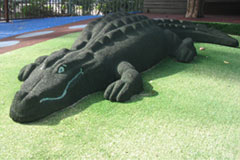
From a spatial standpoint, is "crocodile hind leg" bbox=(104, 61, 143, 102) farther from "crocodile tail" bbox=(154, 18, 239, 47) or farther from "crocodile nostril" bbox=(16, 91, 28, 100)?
"crocodile tail" bbox=(154, 18, 239, 47)

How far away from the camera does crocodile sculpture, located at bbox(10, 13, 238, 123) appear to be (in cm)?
203

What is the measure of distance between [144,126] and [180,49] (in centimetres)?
209

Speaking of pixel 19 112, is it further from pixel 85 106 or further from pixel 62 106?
pixel 85 106

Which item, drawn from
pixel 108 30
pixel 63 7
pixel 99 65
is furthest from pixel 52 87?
pixel 63 7

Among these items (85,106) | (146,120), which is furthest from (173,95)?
(85,106)

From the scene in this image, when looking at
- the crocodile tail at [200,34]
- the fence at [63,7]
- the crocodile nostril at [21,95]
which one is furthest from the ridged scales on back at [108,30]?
the fence at [63,7]

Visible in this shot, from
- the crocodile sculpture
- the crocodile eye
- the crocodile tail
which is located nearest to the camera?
the crocodile sculpture

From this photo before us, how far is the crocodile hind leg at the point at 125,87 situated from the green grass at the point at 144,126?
69 mm

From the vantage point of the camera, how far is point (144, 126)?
1.96 metres

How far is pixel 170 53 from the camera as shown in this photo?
149 inches

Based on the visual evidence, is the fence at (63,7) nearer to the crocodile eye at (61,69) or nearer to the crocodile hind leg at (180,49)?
the crocodile hind leg at (180,49)

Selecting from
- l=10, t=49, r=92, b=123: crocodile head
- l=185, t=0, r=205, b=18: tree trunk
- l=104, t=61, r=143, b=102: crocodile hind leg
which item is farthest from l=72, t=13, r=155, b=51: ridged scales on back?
l=185, t=0, r=205, b=18: tree trunk

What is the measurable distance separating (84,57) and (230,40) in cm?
323

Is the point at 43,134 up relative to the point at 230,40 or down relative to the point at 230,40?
down
